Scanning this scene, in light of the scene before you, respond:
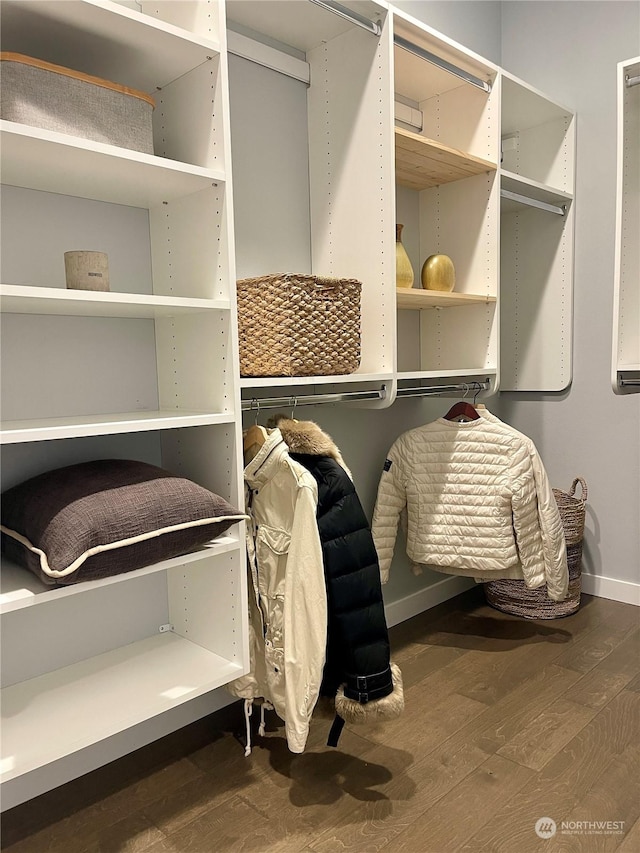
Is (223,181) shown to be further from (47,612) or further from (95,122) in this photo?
(47,612)

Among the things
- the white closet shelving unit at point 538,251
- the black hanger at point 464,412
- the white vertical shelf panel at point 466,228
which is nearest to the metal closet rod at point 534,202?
the white closet shelving unit at point 538,251

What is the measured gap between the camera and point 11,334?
5.34 feet

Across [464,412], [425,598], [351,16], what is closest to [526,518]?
[464,412]

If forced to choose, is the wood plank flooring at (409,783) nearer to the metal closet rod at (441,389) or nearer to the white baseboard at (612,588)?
the white baseboard at (612,588)

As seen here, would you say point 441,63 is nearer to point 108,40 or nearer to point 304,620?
point 108,40

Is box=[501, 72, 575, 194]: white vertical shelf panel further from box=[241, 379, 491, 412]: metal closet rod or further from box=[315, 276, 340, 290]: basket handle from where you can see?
box=[315, 276, 340, 290]: basket handle

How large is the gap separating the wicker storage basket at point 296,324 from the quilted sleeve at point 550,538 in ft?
3.18

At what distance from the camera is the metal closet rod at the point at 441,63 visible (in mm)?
2164

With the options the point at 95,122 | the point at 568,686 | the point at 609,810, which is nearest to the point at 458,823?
the point at 609,810

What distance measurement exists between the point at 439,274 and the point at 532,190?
0.76 meters

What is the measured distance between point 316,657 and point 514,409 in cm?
205

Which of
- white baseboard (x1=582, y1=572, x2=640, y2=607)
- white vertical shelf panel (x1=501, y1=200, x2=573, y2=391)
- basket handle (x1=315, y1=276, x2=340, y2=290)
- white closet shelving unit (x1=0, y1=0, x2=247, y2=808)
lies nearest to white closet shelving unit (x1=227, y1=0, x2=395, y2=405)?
basket handle (x1=315, y1=276, x2=340, y2=290)

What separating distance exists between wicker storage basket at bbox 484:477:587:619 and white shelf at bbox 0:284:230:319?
1.87 m

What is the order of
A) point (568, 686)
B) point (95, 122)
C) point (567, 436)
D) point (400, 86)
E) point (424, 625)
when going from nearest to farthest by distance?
point (95, 122) → point (568, 686) → point (400, 86) → point (424, 625) → point (567, 436)
